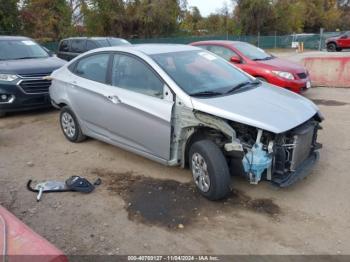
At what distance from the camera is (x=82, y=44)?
1397cm

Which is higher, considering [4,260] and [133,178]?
[4,260]

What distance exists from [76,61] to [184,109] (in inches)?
104

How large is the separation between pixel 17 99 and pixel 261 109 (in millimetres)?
5742

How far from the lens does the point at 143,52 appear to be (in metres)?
5.12

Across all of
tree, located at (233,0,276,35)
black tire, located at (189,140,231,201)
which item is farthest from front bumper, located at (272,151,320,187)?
tree, located at (233,0,276,35)

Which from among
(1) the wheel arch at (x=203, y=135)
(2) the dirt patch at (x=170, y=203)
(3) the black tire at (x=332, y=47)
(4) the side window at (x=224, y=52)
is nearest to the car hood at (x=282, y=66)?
(4) the side window at (x=224, y=52)

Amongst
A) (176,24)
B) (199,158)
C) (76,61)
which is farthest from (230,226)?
(176,24)

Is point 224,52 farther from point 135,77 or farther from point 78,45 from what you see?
point 78,45

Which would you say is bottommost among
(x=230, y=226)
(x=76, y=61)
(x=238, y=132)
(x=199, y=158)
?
(x=230, y=226)

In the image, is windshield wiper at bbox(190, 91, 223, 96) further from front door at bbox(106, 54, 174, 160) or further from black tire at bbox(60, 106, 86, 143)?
black tire at bbox(60, 106, 86, 143)

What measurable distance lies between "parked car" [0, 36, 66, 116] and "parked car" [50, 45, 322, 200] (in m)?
2.73

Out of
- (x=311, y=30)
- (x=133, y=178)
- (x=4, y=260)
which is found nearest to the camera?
(x=4, y=260)

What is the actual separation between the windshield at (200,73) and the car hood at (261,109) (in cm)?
25

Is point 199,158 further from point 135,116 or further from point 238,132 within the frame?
point 135,116
